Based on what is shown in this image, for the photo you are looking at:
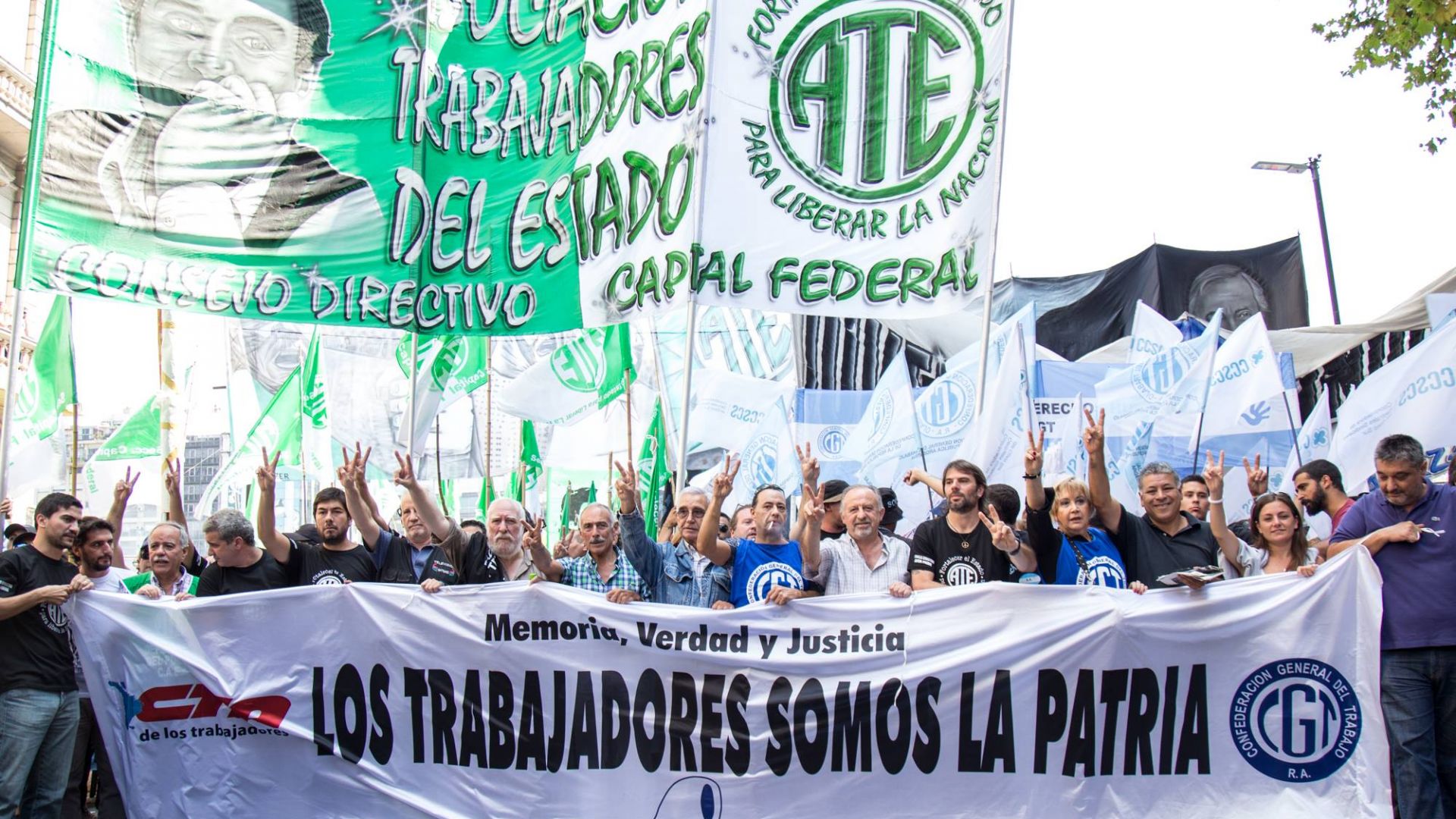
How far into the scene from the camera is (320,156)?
27.3ft

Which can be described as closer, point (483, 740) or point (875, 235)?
point (483, 740)

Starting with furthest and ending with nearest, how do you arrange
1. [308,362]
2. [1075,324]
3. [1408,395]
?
1. [1075,324]
2. [308,362]
3. [1408,395]

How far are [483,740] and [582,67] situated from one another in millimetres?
4639

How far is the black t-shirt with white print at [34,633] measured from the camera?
567 cm

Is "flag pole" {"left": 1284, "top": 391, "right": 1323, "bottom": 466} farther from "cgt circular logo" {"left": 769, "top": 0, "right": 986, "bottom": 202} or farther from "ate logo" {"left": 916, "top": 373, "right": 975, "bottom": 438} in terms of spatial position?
"cgt circular logo" {"left": 769, "top": 0, "right": 986, "bottom": 202}

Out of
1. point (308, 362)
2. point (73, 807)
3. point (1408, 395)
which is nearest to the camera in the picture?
point (73, 807)

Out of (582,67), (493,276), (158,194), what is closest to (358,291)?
(493,276)

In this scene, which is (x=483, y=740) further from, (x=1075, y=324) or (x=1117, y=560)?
(x=1075, y=324)

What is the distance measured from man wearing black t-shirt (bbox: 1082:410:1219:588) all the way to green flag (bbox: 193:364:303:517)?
46.6ft

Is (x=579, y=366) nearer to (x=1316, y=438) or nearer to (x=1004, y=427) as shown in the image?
(x=1004, y=427)

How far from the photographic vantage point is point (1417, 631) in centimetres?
513

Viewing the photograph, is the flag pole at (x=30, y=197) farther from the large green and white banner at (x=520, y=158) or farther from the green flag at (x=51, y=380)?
the green flag at (x=51, y=380)

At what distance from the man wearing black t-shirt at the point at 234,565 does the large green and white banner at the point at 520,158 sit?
2021mm

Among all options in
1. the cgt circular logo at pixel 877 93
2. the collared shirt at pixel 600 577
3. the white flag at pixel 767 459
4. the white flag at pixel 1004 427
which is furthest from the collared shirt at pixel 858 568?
the white flag at pixel 767 459
